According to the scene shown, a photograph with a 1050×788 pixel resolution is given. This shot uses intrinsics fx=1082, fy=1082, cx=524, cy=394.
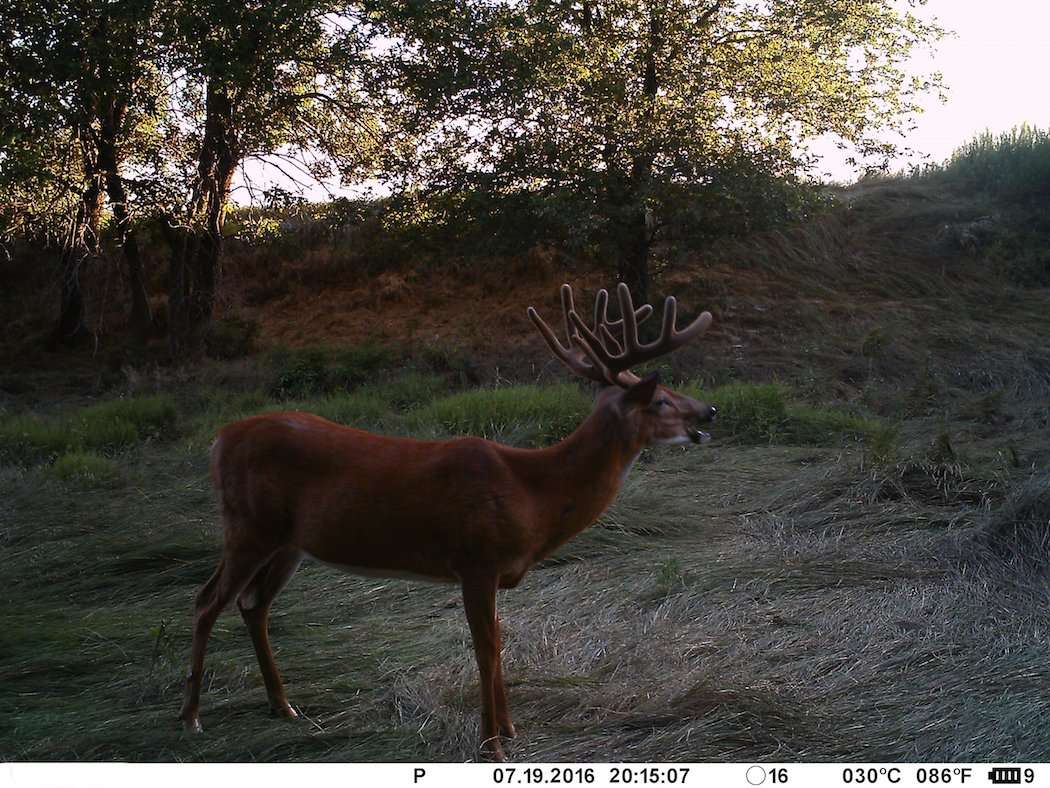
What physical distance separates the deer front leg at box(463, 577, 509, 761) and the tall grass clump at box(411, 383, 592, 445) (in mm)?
5522

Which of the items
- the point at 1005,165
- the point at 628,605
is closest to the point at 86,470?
the point at 628,605

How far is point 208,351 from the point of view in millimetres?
16391

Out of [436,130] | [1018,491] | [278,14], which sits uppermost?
[278,14]

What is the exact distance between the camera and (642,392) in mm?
4016

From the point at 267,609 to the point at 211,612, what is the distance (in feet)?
0.79

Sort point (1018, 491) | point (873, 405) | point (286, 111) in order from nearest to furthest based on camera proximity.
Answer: point (1018, 491)
point (873, 405)
point (286, 111)

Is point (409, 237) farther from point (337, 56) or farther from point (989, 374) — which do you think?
point (989, 374)

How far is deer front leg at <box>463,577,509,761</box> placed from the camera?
3783 millimetres

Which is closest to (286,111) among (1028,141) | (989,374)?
(989,374)

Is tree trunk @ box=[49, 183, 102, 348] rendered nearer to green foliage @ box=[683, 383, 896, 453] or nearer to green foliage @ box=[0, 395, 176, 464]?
green foliage @ box=[0, 395, 176, 464]

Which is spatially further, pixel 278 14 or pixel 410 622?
pixel 278 14

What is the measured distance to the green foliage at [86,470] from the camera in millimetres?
8586

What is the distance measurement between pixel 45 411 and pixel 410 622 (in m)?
10.7
